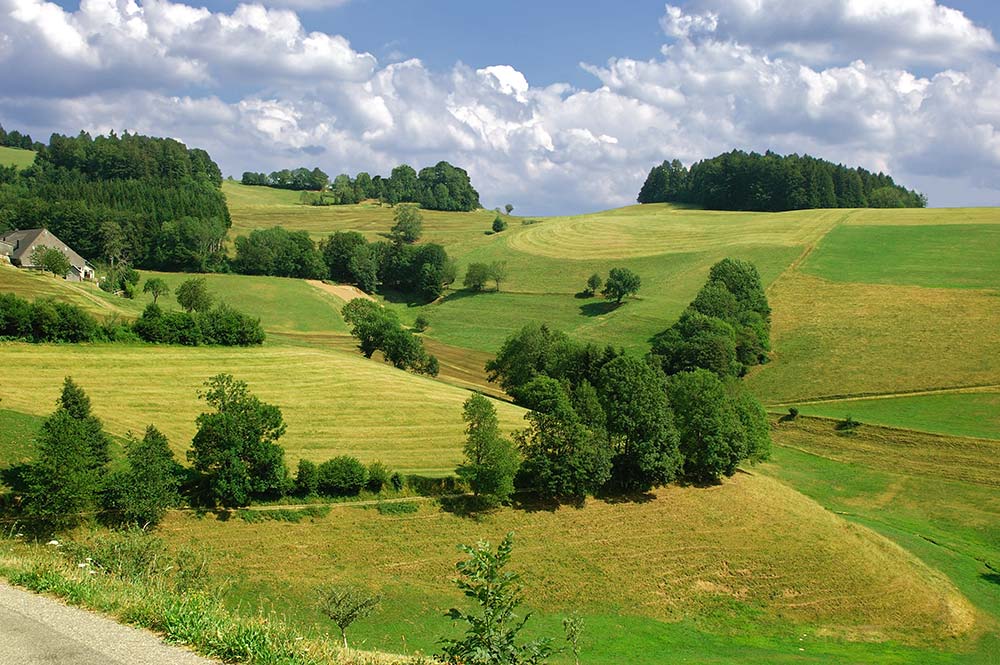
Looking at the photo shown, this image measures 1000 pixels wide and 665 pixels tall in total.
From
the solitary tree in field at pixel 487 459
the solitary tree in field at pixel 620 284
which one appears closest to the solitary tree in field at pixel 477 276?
the solitary tree in field at pixel 620 284

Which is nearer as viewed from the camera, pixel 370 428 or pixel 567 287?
pixel 370 428

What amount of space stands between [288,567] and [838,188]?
176m

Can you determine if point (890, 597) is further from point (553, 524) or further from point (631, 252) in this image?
point (631, 252)

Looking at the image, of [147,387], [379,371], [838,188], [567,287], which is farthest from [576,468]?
[838,188]

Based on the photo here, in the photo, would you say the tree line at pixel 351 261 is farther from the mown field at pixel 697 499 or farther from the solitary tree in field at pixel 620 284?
the solitary tree in field at pixel 620 284

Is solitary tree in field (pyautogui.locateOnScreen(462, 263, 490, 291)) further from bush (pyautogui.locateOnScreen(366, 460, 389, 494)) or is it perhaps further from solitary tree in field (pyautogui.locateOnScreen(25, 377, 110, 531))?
solitary tree in field (pyautogui.locateOnScreen(25, 377, 110, 531))

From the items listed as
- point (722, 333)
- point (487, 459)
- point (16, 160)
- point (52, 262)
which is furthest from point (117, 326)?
point (16, 160)

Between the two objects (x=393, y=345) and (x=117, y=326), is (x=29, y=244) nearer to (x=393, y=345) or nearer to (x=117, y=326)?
(x=117, y=326)

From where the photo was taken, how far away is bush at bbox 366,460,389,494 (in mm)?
47500

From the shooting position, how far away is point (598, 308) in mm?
114500

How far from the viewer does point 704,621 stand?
134 ft

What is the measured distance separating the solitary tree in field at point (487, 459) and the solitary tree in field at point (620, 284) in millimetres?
66400

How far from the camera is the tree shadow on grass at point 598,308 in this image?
113m

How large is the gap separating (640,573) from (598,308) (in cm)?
7271
